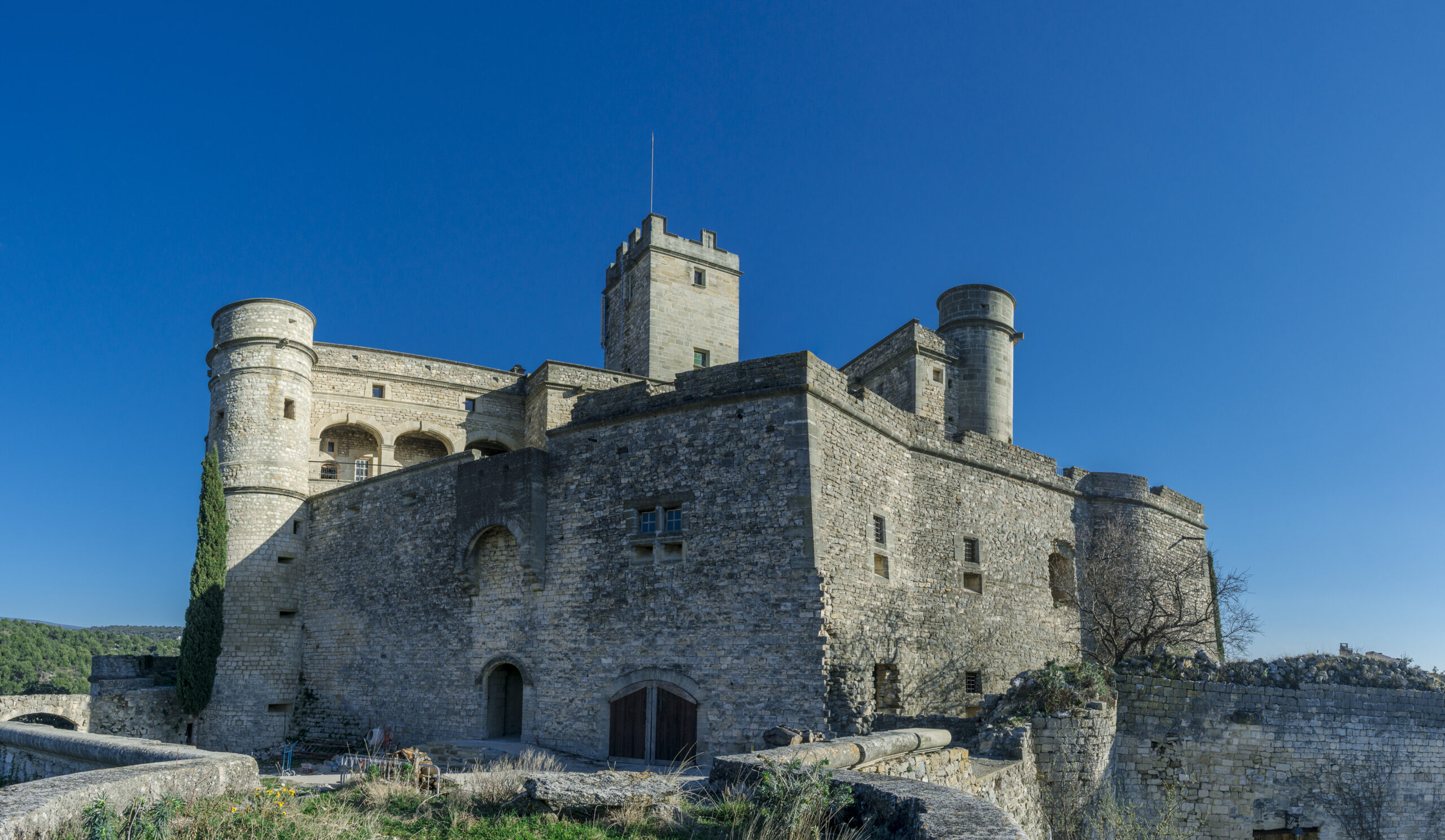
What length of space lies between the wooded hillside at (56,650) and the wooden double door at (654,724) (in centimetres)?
3894

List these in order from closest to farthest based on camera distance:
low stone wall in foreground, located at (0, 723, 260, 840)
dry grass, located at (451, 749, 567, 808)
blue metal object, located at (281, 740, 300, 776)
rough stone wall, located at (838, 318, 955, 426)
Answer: low stone wall in foreground, located at (0, 723, 260, 840)
dry grass, located at (451, 749, 567, 808)
blue metal object, located at (281, 740, 300, 776)
rough stone wall, located at (838, 318, 955, 426)

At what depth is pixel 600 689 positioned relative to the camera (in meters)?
17.0

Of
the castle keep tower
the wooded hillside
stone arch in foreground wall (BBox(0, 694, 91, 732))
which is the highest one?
the castle keep tower

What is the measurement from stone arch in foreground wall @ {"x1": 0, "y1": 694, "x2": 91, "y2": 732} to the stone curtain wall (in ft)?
79.2

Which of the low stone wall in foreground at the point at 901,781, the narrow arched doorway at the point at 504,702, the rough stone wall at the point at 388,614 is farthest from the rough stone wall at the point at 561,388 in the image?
the low stone wall in foreground at the point at 901,781

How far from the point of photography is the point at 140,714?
2341 cm

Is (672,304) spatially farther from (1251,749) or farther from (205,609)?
(1251,749)

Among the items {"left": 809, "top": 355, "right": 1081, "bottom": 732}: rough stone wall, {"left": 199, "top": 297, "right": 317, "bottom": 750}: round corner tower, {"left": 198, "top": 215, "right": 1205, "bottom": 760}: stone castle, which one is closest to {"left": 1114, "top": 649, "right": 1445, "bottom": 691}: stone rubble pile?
{"left": 809, "top": 355, "right": 1081, "bottom": 732}: rough stone wall

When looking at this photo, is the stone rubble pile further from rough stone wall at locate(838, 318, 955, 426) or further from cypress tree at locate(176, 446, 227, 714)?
cypress tree at locate(176, 446, 227, 714)

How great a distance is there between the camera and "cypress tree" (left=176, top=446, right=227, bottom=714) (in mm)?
22844

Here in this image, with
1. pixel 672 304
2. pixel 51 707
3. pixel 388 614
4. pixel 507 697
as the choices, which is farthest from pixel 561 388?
pixel 51 707

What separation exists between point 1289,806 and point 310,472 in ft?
82.2

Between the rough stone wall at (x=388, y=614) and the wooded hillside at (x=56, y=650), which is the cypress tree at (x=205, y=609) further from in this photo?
the wooded hillside at (x=56, y=650)

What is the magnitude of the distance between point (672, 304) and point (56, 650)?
2302 inches
